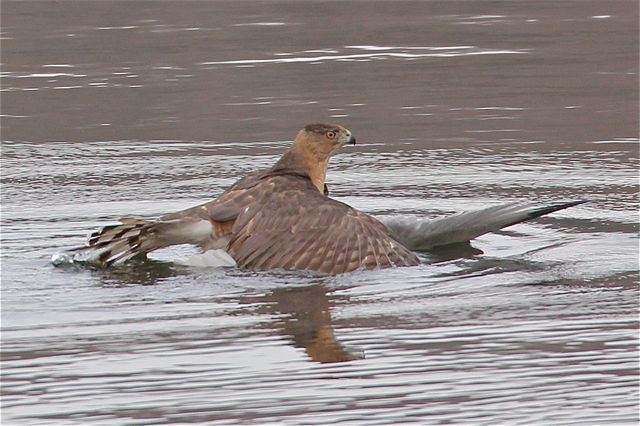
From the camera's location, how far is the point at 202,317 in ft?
24.3

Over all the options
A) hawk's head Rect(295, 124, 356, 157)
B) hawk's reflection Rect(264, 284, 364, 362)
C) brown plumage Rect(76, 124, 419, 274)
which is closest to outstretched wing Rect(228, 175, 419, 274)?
brown plumage Rect(76, 124, 419, 274)

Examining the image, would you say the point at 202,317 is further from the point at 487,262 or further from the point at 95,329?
the point at 487,262

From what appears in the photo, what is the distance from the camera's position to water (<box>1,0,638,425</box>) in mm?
6223

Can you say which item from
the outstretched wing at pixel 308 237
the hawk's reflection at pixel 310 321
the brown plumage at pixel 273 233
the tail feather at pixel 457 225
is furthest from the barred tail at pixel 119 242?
the tail feather at pixel 457 225

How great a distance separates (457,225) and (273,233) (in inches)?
45.4

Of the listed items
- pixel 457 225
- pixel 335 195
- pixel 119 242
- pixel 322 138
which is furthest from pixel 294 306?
pixel 335 195

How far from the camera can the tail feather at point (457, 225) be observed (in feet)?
28.8

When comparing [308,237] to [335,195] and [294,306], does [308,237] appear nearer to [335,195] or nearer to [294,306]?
[294,306]

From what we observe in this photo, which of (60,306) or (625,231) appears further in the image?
(625,231)

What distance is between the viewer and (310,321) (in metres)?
7.30

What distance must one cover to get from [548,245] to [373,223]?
1.20m

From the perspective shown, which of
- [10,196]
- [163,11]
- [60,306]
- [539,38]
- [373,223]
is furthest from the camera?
[163,11]

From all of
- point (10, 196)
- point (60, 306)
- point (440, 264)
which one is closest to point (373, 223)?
point (440, 264)

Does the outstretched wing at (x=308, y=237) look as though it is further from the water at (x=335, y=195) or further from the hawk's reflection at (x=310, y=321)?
the hawk's reflection at (x=310, y=321)
